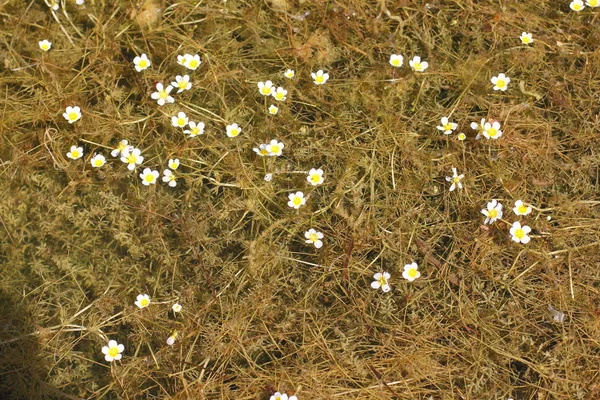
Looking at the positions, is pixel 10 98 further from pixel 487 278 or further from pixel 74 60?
pixel 487 278

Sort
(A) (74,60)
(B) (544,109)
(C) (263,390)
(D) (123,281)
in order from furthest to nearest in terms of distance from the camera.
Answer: (A) (74,60), (B) (544,109), (D) (123,281), (C) (263,390)

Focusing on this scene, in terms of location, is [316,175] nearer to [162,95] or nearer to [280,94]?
[280,94]

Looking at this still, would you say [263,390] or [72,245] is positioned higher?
[72,245]

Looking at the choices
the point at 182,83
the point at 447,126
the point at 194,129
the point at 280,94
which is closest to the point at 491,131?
the point at 447,126

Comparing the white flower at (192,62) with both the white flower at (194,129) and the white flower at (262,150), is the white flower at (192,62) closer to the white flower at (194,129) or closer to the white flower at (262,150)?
the white flower at (194,129)

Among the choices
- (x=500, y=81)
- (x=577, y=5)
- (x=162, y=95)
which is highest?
(x=577, y=5)

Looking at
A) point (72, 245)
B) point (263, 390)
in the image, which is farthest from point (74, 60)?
point (263, 390)

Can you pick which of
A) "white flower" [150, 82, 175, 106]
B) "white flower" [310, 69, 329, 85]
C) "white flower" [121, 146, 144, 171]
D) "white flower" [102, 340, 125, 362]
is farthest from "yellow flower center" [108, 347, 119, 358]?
"white flower" [310, 69, 329, 85]
